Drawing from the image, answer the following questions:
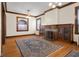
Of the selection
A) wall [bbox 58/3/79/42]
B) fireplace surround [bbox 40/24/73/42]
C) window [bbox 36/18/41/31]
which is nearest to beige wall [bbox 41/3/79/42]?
wall [bbox 58/3/79/42]

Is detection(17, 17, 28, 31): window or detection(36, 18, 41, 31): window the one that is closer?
detection(17, 17, 28, 31): window

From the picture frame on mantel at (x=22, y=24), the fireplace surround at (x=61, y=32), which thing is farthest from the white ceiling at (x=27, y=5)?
the picture frame on mantel at (x=22, y=24)

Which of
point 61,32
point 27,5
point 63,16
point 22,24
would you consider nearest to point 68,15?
point 63,16

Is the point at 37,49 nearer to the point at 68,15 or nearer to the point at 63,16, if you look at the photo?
the point at 68,15

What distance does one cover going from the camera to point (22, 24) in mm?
9203

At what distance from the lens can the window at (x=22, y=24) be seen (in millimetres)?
8769

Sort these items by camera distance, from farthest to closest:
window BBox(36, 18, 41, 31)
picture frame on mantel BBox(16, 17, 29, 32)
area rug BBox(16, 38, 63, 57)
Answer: window BBox(36, 18, 41, 31), picture frame on mantel BBox(16, 17, 29, 32), area rug BBox(16, 38, 63, 57)

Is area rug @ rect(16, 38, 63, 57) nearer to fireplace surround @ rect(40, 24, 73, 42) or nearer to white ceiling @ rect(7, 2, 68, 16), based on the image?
fireplace surround @ rect(40, 24, 73, 42)

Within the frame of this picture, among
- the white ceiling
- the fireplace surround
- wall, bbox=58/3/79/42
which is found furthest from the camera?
the white ceiling

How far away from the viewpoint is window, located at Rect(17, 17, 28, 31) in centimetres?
877

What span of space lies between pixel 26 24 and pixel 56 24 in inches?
156

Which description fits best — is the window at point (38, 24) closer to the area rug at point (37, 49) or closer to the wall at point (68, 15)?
the wall at point (68, 15)

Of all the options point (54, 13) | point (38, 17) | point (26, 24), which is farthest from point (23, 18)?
point (54, 13)

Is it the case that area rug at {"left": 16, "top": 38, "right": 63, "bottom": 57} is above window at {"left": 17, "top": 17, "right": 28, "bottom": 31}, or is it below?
below
